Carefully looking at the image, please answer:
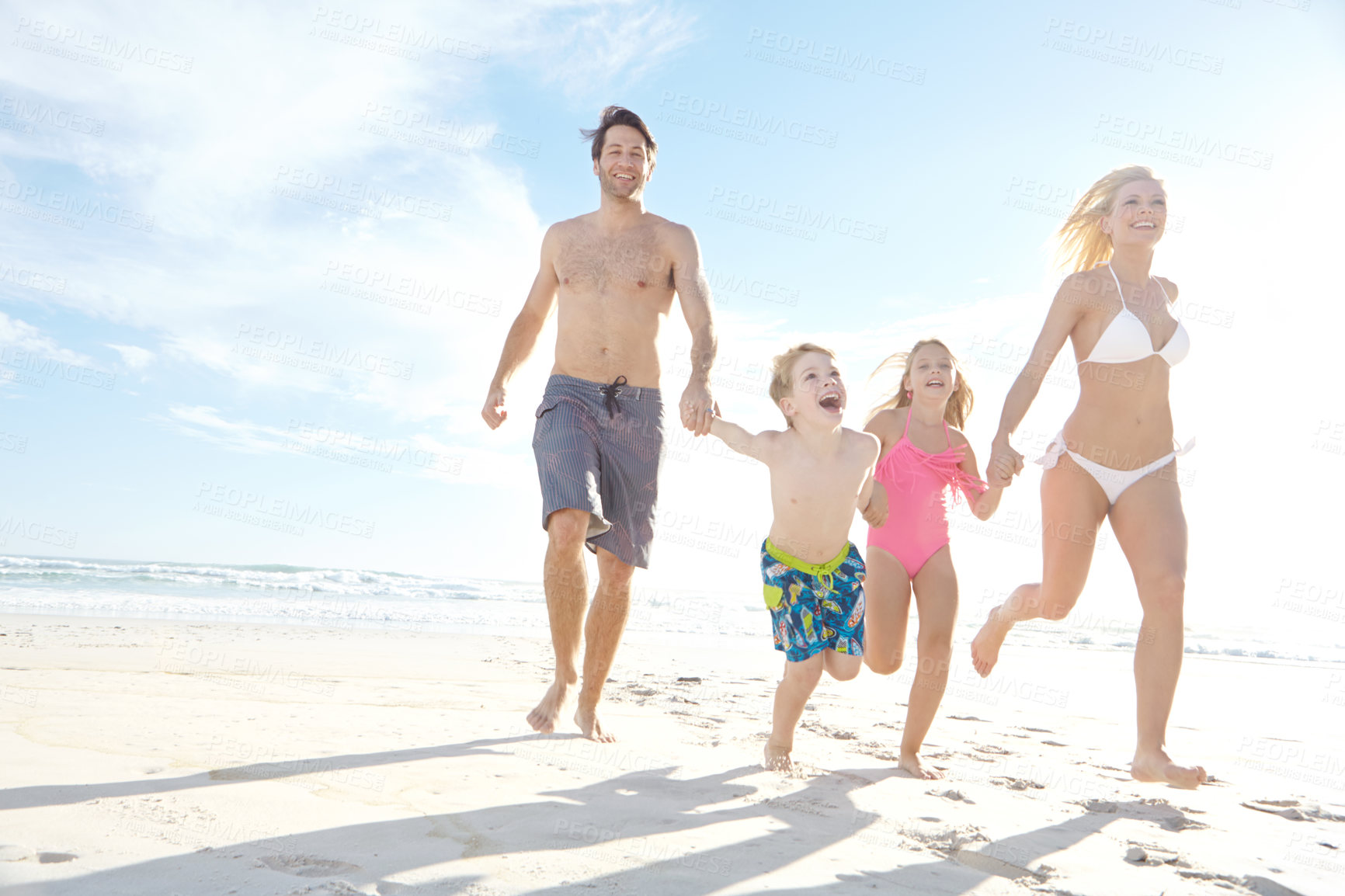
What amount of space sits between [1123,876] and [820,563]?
1.66 m

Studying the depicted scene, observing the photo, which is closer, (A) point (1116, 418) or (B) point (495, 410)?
(A) point (1116, 418)

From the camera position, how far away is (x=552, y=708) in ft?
13.2

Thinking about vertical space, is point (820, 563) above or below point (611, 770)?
above

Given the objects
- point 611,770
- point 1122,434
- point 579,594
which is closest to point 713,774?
point 611,770

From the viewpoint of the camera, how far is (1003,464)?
351 centimetres

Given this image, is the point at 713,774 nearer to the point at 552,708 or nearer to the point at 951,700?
the point at 552,708

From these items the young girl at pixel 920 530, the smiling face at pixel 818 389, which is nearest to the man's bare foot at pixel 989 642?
the young girl at pixel 920 530

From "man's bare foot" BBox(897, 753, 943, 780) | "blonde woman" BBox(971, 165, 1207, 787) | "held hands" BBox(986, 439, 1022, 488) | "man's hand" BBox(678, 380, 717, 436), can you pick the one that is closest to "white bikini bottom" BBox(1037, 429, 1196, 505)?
"blonde woman" BBox(971, 165, 1207, 787)

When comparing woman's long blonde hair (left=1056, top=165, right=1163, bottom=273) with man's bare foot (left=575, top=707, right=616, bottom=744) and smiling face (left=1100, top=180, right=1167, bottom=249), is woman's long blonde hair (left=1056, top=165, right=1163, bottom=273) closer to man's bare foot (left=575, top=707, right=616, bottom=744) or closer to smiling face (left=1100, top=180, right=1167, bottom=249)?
smiling face (left=1100, top=180, right=1167, bottom=249)

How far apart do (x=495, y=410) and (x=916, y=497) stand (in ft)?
7.31

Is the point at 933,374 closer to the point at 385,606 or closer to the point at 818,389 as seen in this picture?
the point at 818,389

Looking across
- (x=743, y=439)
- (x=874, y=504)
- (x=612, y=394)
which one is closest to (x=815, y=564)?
(x=874, y=504)

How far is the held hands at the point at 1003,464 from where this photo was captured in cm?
349

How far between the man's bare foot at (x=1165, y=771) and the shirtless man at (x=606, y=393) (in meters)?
2.31
